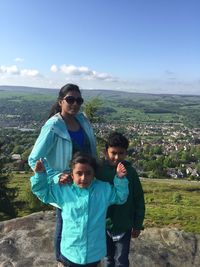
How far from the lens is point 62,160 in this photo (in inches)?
171

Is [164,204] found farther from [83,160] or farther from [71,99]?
[83,160]

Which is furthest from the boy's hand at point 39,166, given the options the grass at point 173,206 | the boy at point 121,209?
the grass at point 173,206

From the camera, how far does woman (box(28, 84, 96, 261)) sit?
4.29m

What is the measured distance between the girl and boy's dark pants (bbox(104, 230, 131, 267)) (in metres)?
0.70

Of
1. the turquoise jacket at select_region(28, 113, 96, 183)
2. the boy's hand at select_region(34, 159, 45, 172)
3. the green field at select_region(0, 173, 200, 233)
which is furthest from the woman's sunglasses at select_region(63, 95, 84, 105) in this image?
the green field at select_region(0, 173, 200, 233)

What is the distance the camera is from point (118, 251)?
4.73 m

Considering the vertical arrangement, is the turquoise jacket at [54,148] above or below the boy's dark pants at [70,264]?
above

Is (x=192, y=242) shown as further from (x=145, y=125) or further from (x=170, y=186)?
(x=145, y=125)

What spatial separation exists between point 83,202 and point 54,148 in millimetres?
798

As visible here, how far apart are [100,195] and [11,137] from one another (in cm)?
12282

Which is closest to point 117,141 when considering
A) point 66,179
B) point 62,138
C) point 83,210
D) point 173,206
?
point 62,138

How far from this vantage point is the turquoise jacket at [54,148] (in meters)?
4.27

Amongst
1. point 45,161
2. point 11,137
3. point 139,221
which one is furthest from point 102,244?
point 11,137

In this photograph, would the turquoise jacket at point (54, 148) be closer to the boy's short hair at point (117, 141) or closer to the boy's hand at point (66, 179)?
the boy's hand at point (66, 179)
